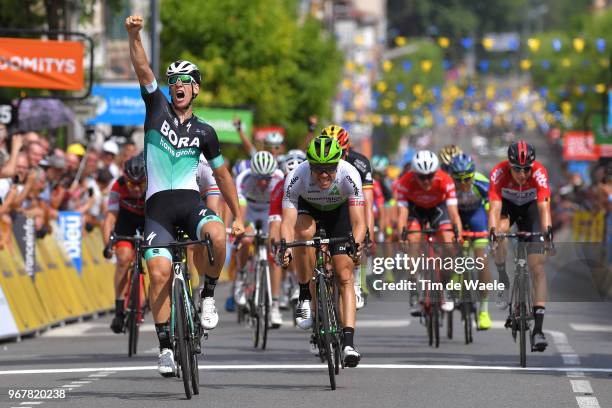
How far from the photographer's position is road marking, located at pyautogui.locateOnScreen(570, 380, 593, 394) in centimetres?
1259

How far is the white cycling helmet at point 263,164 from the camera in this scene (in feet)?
63.2

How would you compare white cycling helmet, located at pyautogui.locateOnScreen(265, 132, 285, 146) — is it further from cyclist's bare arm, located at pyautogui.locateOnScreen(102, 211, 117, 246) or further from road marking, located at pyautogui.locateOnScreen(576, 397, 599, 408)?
road marking, located at pyautogui.locateOnScreen(576, 397, 599, 408)

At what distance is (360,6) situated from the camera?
17025 cm

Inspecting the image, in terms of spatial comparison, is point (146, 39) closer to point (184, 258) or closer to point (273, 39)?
point (273, 39)

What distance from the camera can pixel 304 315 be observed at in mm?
13648

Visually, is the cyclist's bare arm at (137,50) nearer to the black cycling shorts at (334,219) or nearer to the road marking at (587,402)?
the black cycling shorts at (334,219)

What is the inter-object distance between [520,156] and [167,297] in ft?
13.6

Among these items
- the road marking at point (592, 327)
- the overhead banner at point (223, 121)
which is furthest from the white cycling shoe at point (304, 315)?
the overhead banner at point (223, 121)

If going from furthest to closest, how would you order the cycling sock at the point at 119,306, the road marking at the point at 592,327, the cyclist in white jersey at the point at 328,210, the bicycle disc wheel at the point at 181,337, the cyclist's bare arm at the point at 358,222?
the road marking at the point at 592,327
the cycling sock at the point at 119,306
the cyclist's bare arm at the point at 358,222
the cyclist in white jersey at the point at 328,210
the bicycle disc wheel at the point at 181,337

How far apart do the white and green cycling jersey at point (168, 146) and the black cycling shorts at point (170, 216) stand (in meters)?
0.06

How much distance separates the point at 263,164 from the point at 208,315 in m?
6.86

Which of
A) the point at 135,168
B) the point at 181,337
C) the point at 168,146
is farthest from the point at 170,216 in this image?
the point at 135,168

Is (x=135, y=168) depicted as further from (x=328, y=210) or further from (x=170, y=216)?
(x=170, y=216)

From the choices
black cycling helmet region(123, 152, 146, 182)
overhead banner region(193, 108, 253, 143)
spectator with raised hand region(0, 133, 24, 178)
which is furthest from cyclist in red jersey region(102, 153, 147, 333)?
overhead banner region(193, 108, 253, 143)
